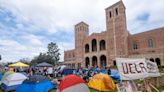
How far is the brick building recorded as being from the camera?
32.7 metres

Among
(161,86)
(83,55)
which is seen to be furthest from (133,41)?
(161,86)

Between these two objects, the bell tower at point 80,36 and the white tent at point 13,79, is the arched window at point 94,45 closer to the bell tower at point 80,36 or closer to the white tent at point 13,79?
the bell tower at point 80,36

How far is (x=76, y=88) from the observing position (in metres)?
6.40

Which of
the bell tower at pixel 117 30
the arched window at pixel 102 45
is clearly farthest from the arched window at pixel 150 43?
the arched window at pixel 102 45

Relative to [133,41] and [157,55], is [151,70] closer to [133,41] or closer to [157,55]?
[157,55]

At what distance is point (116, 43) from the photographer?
37.4 m

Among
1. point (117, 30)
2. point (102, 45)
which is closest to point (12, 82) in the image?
point (117, 30)

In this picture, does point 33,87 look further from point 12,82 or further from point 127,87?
point 127,87

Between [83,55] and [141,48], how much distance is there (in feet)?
56.6

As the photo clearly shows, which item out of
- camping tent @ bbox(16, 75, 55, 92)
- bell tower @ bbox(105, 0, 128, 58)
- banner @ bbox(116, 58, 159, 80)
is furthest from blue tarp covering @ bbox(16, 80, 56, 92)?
bell tower @ bbox(105, 0, 128, 58)

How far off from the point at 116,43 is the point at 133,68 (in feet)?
106

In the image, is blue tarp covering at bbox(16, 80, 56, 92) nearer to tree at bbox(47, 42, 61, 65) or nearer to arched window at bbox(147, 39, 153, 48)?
arched window at bbox(147, 39, 153, 48)

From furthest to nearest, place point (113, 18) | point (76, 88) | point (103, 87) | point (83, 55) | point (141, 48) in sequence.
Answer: point (83, 55) < point (113, 18) < point (141, 48) < point (103, 87) < point (76, 88)

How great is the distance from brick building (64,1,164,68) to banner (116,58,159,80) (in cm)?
2764
